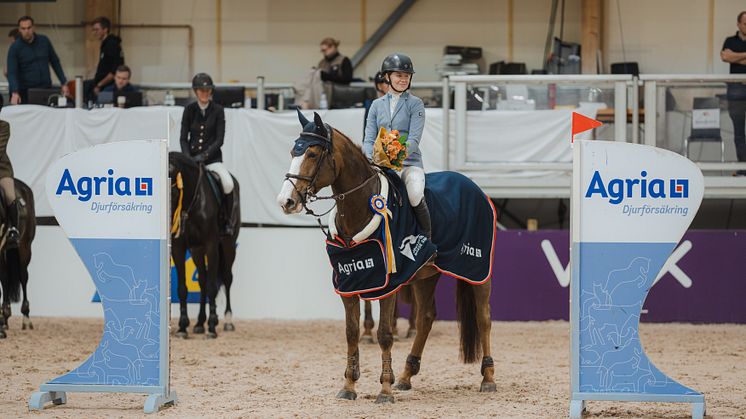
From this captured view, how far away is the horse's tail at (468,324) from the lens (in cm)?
750

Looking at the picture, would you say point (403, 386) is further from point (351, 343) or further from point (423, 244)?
point (423, 244)

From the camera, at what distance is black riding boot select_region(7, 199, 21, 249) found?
10.4 metres

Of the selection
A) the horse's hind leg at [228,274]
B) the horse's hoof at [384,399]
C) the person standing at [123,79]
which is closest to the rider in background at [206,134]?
the horse's hind leg at [228,274]

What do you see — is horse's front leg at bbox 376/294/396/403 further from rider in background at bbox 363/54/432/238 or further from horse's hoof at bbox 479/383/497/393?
horse's hoof at bbox 479/383/497/393

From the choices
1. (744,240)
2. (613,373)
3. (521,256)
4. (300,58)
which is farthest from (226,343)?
(300,58)

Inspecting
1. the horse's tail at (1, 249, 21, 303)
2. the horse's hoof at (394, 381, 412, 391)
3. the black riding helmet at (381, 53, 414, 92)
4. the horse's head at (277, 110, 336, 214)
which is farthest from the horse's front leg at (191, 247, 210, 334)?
the horse's head at (277, 110, 336, 214)

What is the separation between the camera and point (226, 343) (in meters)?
10.1

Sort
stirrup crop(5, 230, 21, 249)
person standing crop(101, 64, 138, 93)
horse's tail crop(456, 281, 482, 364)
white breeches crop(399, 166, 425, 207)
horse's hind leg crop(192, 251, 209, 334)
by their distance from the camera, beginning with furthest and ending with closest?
1. person standing crop(101, 64, 138, 93)
2. horse's hind leg crop(192, 251, 209, 334)
3. stirrup crop(5, 230, 21, 249)
4. horse's tail crop(456, 281, 482, 364)
5. white breeches crop(399, 166, 425, 207)

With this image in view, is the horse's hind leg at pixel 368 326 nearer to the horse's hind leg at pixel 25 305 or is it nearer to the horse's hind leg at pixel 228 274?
the horse's hind leg at pixel 228 274

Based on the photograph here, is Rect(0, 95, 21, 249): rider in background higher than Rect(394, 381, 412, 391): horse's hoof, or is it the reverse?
Rect(0, 95, 21, 249): rider in background

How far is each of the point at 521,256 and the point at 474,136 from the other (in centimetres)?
141

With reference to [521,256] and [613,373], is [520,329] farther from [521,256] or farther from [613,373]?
[613,373]

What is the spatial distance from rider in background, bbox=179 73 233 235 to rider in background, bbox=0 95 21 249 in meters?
1.67

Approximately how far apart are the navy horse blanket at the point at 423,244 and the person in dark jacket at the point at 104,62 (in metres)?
8.05
